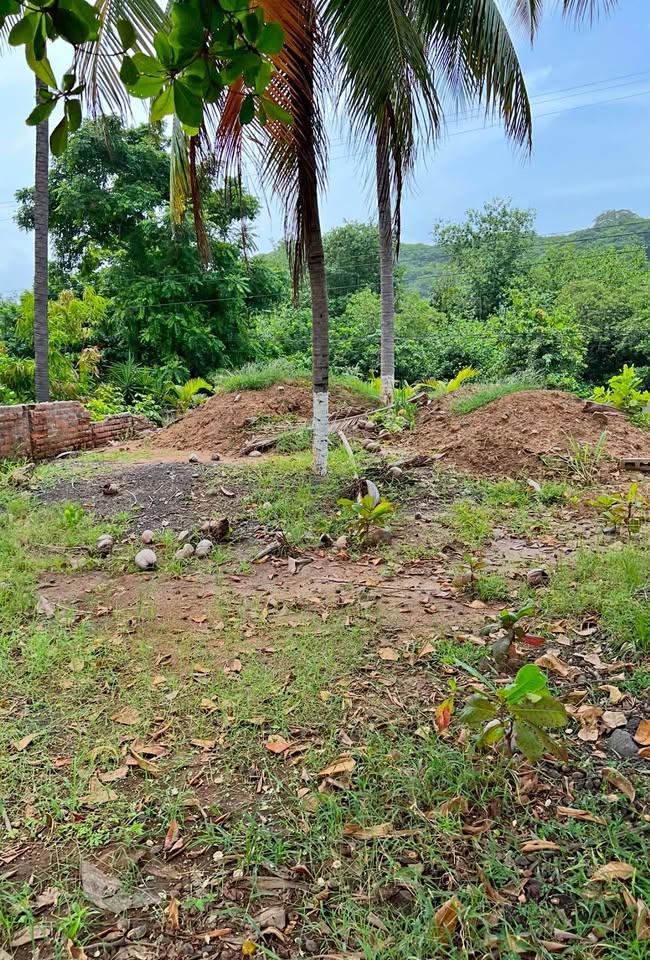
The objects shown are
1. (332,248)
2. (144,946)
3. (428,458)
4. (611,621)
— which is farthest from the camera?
(332,248)

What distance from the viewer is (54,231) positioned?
1465 centimetres

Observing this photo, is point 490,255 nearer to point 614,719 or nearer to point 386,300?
point 386,300

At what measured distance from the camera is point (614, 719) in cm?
188

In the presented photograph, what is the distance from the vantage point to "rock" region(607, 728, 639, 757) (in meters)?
1.74

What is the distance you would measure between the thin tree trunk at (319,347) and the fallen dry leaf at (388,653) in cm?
280

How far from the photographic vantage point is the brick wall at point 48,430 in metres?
6.66

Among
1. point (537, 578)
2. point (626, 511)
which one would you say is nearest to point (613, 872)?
point (537, 578)

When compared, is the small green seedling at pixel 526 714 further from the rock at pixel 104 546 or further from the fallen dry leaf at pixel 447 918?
the rock at pixel 104 546

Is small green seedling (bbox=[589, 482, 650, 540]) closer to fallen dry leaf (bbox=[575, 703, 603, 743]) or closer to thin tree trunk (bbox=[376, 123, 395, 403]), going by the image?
fallen dry leaf (bbox=[575, 703, 603, 743])

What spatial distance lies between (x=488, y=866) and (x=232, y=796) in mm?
736

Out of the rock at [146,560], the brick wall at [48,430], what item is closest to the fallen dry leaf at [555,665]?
the rock at [146,560]

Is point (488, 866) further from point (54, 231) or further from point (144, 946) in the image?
point (54, 231)

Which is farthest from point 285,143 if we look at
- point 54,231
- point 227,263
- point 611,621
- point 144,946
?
point 54,231

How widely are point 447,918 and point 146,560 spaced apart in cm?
271
